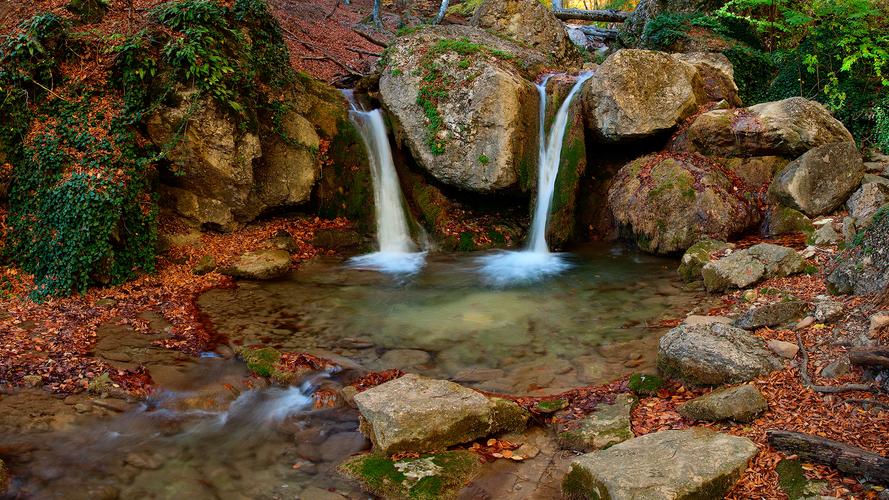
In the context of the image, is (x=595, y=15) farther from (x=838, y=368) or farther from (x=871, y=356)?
(x=871, y=356)

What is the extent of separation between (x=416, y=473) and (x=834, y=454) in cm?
284

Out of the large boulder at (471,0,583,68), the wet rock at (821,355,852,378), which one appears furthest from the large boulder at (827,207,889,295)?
the large boulder at (471,0,583,68)

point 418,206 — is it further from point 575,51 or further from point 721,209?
point 575,51

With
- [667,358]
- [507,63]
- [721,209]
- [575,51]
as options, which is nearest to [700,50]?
[575,51]

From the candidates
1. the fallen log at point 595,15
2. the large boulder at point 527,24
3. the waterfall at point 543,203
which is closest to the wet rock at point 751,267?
the waterfall at point 543,203

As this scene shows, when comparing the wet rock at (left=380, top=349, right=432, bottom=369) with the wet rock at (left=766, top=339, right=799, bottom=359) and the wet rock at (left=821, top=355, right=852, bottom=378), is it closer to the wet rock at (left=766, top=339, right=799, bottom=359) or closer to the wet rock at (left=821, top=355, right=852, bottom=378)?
the wet rock at (left=766, top=339, right=799, bottom=359)

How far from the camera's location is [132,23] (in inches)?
383

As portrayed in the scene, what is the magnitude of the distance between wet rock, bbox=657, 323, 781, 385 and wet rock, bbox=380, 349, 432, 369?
2.60m

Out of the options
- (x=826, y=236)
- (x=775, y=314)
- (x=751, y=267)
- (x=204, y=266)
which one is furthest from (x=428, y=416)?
(x=826, y=236)

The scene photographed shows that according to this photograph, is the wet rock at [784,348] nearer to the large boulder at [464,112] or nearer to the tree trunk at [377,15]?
the large boulder at [464,112]

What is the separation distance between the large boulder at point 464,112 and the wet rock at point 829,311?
637 cm

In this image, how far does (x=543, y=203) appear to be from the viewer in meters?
11.6

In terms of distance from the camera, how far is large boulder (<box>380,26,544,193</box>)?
11234mm

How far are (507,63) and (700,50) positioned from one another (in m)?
5.59
